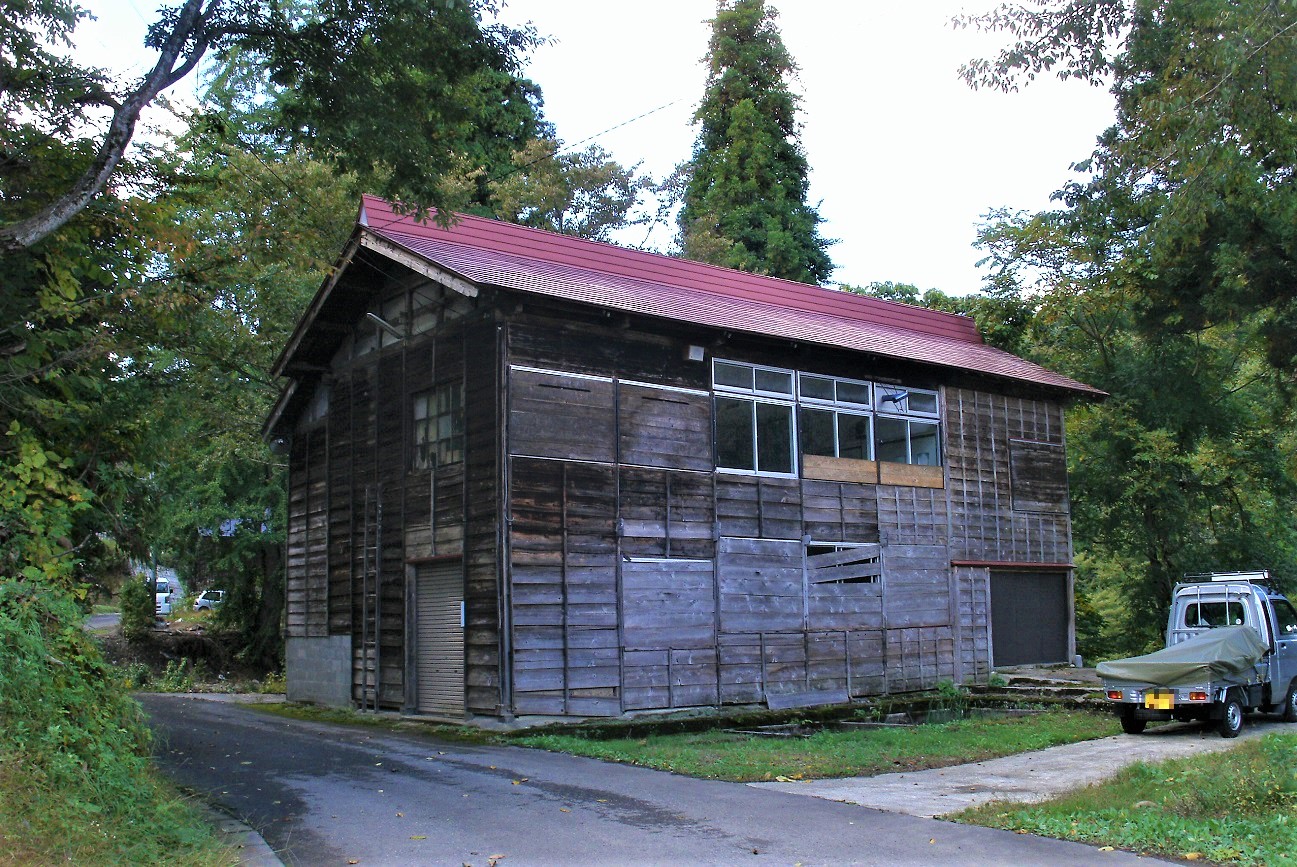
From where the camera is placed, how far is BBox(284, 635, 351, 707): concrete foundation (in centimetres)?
1967

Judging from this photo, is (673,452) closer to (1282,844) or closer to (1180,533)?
(1282,844)

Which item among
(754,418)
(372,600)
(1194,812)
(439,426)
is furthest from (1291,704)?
(372,600)

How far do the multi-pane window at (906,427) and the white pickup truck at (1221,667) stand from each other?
592 centimetres

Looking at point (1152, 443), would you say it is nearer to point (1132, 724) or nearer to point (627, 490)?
point (1132, 724)

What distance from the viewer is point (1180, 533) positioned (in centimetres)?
2870

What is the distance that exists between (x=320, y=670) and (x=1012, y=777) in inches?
519

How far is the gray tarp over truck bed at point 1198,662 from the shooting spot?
47.7 ft

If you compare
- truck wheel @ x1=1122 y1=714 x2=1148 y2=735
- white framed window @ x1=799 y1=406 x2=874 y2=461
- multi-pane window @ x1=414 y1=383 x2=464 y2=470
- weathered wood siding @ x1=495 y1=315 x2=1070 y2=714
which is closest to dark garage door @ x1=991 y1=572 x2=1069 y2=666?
weathered wood siding @ x1=495 y1=315 x2=1070 y2=714

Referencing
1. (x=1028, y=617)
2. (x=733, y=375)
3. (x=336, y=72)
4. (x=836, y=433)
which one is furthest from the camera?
(x=1028, y=617)

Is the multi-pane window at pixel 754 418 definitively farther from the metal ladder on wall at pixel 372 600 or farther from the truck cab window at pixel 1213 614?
the truck cab window at pixel 1213 614

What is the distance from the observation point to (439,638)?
17.6m

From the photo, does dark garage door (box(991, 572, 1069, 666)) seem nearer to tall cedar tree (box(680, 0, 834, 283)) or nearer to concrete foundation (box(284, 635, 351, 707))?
concrete foundation (box(284, 635, 351, 707))

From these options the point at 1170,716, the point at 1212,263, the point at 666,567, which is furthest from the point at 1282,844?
the point at 1212,263

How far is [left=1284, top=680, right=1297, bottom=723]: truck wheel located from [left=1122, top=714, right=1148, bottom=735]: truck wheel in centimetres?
270
